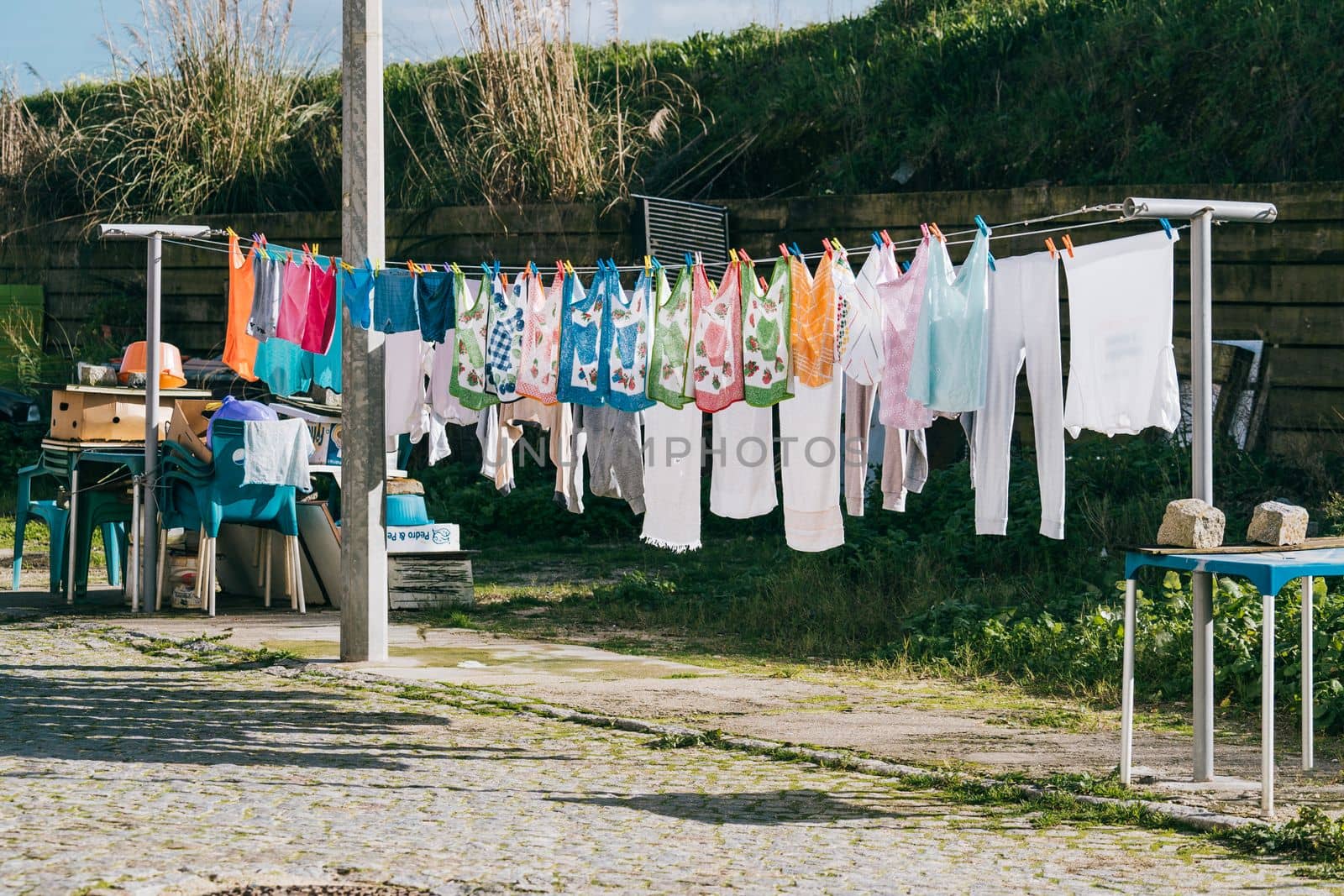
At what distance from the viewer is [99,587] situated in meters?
13.3

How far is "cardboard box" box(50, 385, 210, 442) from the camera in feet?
39.4

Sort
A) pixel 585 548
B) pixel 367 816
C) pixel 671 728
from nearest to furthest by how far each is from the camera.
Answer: pixel 367 816
pixel 671 728
pixel 585 548

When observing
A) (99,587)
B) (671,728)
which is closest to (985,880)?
(671,728)

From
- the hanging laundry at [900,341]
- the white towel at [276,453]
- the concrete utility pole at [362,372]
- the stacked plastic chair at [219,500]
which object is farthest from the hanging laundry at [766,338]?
the stacked plastic chair at [219,500]

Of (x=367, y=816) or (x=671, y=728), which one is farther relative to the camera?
(x=671, y=728)

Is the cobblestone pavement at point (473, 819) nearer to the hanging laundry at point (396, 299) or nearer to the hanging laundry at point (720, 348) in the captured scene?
the hanging laundry at point (720, 348)

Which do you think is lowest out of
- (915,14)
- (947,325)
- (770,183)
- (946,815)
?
(946,815)

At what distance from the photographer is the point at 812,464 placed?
27.2 ft

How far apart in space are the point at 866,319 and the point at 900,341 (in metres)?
0.23

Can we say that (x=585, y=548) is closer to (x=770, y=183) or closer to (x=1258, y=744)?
(x=770, y=183)

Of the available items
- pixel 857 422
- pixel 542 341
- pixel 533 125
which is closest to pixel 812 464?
pixel 857 422

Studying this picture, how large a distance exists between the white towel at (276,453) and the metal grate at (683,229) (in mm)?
5891

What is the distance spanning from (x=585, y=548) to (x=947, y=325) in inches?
324

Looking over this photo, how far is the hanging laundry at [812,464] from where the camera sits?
820 centimetres
